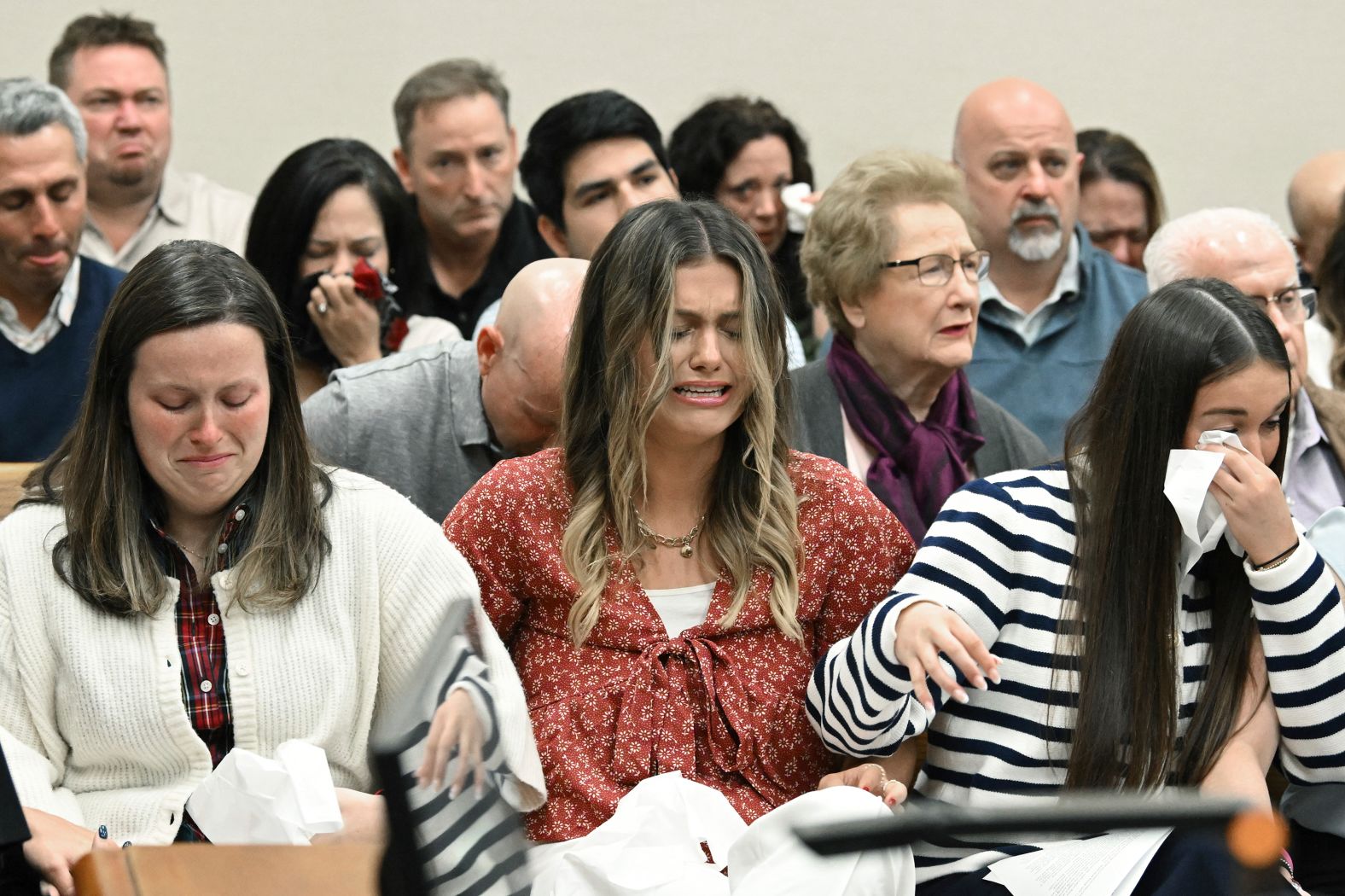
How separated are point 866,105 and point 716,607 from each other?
292 centimetres

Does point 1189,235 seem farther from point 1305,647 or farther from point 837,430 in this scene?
point 1305,647

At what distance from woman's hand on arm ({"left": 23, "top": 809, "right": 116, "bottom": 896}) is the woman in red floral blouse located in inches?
21.5

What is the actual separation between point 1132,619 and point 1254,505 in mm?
202

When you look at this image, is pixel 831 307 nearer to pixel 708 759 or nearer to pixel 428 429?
pixel 428 429

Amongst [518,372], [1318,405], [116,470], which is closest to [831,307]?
[518,372]

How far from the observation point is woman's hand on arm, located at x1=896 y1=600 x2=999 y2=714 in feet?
6.56

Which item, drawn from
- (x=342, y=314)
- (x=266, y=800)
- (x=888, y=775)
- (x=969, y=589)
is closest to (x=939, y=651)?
(x=969, y=589)

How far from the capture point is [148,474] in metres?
2.22

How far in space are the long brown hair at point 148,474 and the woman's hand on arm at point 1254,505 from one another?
3.70 feet

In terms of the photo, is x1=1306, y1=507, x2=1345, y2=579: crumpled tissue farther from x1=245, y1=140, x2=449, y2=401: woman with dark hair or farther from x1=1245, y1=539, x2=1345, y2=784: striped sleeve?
x1=245, y1=140, x2=449, y2=401: woman with dark hair

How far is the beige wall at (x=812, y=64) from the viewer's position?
15.0ft

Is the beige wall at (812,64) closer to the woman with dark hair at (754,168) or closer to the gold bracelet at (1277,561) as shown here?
the woman with dark hair at (754,168)

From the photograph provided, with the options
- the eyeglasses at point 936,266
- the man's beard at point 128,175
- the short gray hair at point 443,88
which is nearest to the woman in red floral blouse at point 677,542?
the eyeglasses at point 936,266

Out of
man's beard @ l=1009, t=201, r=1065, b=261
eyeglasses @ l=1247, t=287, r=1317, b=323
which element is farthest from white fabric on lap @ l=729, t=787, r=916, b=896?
man's beard @ l=1009, t=201, r=1065, b=261
